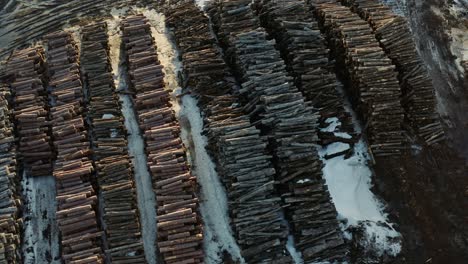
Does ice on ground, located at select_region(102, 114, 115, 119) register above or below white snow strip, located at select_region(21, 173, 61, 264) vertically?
above

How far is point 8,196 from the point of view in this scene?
24.0 m

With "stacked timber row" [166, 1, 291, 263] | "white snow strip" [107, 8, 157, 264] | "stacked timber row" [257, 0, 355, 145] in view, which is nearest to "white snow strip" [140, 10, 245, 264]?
"stacked timber row" [166, 1, 291, 263]

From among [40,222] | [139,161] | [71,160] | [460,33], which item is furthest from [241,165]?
[460,33]

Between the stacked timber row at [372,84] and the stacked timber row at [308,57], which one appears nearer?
the stacked timber row at [372,84]

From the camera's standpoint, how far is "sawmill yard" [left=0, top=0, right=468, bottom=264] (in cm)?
2320

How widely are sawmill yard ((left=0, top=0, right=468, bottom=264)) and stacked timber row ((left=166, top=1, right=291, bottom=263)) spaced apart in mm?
69

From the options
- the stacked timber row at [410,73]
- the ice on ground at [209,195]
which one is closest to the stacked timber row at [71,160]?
the ice on ground at [209,195]

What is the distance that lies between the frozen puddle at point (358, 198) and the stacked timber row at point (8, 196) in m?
13.5

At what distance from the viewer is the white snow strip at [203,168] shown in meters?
23.5

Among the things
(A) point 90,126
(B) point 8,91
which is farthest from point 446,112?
(B) point 8,91

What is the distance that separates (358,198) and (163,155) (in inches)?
343

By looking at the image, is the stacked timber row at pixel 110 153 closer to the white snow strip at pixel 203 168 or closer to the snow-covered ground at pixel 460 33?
the white snow strip at pixel 203 168

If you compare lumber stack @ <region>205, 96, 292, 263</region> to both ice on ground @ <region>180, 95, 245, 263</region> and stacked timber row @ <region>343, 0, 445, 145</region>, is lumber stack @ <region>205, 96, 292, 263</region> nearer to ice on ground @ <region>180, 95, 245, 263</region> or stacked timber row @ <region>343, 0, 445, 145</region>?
ice on ground @ <region>180, 95, 245, 263</region>

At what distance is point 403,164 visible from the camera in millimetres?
25344
